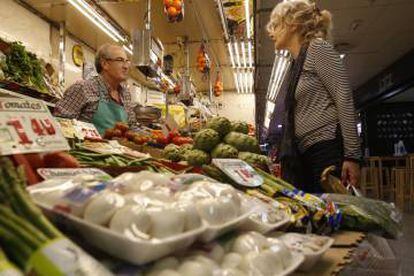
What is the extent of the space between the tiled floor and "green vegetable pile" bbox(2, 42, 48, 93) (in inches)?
135

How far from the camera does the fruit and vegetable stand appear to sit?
25.8 inches

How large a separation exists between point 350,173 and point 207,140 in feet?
2.72

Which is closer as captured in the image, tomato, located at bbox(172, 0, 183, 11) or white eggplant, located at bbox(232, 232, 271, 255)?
white eggplant, located at bbox(232, 232, 271, 255)

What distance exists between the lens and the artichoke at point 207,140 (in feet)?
6.32

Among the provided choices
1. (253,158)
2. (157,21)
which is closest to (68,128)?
(253,158)

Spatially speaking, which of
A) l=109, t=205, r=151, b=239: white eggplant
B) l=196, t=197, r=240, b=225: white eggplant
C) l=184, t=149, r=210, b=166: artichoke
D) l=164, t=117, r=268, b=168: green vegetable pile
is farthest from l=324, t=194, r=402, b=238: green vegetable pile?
l=109, t=205, r=151, b=239: white eggplant

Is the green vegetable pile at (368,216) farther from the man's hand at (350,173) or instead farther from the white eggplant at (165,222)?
the white eggplant at (165,222)

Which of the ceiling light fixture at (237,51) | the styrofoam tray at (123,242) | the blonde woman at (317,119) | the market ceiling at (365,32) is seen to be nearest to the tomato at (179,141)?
the blonde woman at (317,119)

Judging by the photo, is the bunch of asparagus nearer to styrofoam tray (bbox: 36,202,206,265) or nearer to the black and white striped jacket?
styrofoam tray (bbox: 36,202,206,265)

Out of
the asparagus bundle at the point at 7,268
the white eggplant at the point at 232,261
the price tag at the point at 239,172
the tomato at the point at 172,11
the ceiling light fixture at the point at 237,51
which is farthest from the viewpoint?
the ceiling light fixture at the point at 237,51

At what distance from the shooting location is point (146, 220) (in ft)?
2.29

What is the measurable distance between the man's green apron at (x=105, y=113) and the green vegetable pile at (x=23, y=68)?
0.91 metres

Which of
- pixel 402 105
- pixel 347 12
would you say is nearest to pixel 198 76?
pixel 347 12

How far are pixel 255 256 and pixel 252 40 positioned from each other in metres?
7.40
